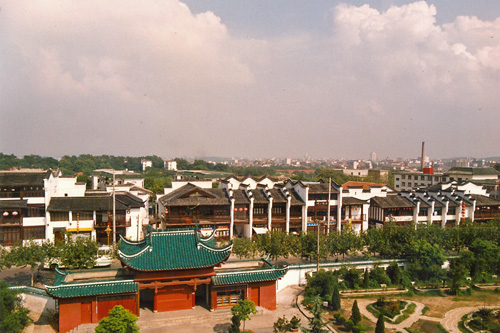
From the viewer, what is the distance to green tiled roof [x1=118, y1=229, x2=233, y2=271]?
18.5m

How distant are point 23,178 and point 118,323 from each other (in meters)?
22.8

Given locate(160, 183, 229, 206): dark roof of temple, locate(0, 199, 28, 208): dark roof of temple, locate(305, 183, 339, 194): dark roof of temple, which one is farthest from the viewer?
locate(305, 183, 339, 194): dark roof of temple

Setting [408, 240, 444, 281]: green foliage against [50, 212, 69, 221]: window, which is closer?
[408, 240, 444, 281]: green foliage

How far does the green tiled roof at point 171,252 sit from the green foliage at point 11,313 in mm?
5286

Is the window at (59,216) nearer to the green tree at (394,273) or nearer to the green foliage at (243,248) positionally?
the green foliage at (243,248)

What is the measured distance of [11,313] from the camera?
17344mm

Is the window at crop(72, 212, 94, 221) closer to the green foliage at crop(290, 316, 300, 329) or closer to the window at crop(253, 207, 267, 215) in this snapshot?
the window at crop(253, 207, 267, 215)

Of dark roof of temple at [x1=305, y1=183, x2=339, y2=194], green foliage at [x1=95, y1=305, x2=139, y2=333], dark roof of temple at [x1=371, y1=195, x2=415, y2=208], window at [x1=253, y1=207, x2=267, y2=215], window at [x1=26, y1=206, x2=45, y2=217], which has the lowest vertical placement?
green foliage at [x1=95, y1=305, x2=139, y2=333]

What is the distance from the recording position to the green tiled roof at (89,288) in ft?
56.8

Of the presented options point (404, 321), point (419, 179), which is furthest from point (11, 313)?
point (419, 179)

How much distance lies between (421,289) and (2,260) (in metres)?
26.6

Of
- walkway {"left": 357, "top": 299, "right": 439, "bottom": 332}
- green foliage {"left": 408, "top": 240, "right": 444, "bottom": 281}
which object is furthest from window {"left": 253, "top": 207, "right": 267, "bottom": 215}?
walkway {"left": 357, "top": 299, "right": 439, "bottom": 332}

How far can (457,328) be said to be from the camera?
61.9 ft

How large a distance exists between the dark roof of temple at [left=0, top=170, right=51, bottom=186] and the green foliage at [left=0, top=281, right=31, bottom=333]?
14456 mm
